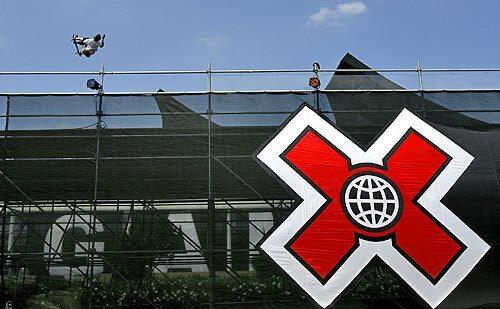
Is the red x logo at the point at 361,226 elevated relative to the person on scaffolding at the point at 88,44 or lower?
lower

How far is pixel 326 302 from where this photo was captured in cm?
943

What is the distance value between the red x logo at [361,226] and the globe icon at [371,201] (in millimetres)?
79

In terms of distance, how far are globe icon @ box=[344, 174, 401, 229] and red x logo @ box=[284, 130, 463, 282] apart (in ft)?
0.26

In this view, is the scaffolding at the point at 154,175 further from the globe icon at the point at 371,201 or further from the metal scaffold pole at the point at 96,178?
the globe icon at the point at 371,201

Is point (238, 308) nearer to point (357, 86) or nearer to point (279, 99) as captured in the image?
point (279, 99)

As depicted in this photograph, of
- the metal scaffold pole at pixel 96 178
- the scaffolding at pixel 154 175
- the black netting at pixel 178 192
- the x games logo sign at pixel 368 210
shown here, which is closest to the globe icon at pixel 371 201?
the x games logo sign at pixel 368 210

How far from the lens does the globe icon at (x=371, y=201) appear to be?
386 inches

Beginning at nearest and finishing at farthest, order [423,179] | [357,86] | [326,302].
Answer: [326,302] < [423,179] < [357,86]

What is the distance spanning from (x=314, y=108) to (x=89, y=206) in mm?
4645

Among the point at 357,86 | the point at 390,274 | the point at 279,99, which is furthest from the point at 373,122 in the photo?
the point at 390,274

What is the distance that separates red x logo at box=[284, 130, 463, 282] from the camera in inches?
381

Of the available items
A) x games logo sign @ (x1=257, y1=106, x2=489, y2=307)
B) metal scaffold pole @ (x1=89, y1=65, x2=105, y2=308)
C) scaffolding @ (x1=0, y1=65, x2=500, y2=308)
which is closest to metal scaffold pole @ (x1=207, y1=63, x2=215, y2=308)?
scaffolding @ (x1=0, y1=65, x2=500, y2=308)

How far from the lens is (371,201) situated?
32.4 ft

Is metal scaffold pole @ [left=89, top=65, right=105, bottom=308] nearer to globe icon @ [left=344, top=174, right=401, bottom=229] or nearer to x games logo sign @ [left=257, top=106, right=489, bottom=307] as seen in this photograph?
x games logo sign @ [left=257, top=106, right=489, bottom=307]
